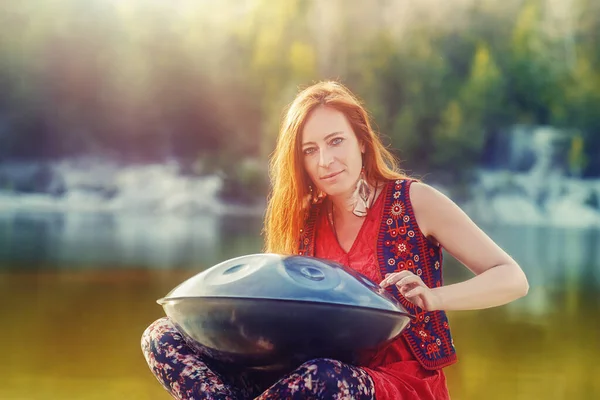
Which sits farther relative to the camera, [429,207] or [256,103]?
[256,103]

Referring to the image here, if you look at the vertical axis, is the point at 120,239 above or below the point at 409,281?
below

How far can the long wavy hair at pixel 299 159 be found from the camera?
1886mm

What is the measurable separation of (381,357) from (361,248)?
26 cm

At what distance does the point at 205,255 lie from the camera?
11352 millimetres

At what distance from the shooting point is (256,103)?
21.7 m

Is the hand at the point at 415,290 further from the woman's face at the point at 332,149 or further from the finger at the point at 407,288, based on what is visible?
the woman's face at the point at 332,149

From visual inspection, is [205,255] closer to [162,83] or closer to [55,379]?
[55,379]

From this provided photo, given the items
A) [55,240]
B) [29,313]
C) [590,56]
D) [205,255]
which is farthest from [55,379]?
[590,56]

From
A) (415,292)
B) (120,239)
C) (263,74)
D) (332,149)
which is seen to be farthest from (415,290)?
(263,74)

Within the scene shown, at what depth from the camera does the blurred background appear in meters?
19.4

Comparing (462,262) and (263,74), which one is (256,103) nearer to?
(263,74)

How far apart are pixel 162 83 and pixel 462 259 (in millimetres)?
20648

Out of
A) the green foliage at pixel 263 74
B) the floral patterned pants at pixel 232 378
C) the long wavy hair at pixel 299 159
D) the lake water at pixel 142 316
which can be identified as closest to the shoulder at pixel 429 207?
the long wavy hair at pixel 299 159

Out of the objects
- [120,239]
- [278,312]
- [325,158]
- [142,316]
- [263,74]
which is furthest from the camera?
[263,74]
